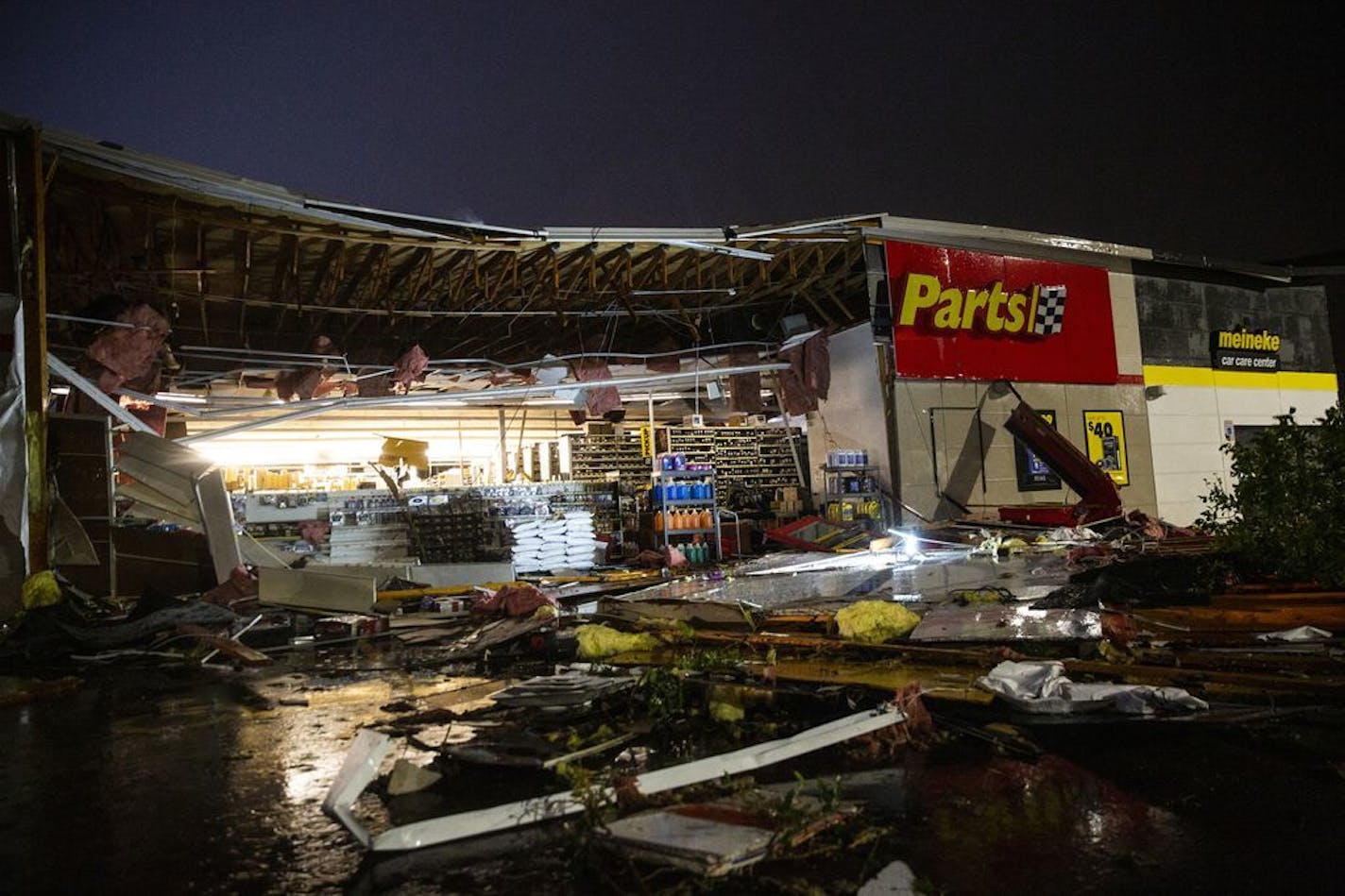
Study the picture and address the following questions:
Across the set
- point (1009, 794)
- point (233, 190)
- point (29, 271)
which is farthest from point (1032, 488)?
point (29, 271)

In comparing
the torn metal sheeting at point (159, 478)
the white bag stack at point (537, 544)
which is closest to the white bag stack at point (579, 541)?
the white bag stack at point (537, 544)

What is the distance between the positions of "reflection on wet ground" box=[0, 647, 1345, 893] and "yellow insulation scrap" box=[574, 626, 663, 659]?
2179mm

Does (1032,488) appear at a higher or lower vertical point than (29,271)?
lower

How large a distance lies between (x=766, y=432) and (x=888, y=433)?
3.22 m

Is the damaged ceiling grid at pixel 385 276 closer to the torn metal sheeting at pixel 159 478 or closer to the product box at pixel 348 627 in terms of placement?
the torn metal sheeting at pixel 159 478

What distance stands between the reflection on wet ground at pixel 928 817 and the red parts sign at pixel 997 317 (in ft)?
37.9

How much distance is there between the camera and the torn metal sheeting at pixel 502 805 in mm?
2986

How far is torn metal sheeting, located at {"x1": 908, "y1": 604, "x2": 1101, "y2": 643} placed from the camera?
5.18 metres

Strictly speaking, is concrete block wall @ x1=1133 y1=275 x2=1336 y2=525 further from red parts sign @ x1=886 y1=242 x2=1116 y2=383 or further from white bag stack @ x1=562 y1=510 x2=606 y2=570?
white bag stack @ x1=562 y1=510 x2=606 y2=570

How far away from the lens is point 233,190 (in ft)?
30.6

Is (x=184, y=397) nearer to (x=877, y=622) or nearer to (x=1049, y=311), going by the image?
(x=877, y=622)

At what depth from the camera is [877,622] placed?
5832 mm

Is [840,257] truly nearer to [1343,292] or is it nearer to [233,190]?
[233,190]

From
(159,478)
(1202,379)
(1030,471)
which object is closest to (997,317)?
(1030,471)
